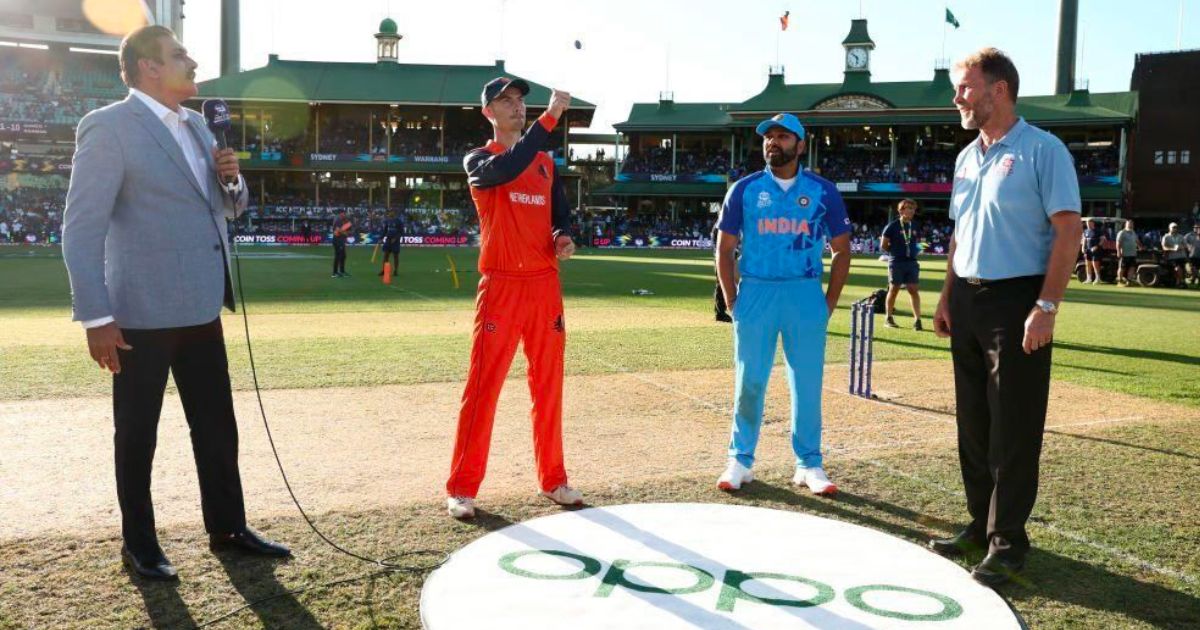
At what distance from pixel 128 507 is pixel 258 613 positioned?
2.94 ft

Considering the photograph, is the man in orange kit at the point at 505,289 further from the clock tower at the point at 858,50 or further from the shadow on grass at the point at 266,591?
the clock tower at the point at 858,50

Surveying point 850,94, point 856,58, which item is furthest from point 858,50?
point 850,94

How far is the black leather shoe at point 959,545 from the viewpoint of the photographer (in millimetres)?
4355

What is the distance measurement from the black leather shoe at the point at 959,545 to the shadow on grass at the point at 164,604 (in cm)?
332

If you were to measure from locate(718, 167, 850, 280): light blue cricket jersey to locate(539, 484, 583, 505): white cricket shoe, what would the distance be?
169 cm

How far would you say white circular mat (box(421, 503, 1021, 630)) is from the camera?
3488mm

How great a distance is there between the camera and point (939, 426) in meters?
7.20

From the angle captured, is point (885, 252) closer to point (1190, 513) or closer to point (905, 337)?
point (905, 337)

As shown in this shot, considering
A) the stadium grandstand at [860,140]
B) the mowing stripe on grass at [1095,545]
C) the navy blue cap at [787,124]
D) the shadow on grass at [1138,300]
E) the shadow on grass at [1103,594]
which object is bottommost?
the shadow on grass at [1103,594]

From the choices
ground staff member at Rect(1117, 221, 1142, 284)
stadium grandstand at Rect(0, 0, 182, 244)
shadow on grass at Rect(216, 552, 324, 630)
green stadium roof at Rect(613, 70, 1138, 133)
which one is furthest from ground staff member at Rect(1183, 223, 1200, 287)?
stadium grandstand at Rect(0, 0, 182, 244)

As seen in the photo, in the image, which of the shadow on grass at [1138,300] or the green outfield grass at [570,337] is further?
the shadow on grass at [1138,300]

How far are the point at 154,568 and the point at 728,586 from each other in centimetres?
243

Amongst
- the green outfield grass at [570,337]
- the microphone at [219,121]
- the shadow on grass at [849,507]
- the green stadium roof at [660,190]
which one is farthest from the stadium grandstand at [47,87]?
the shadow on grass at [849,507]

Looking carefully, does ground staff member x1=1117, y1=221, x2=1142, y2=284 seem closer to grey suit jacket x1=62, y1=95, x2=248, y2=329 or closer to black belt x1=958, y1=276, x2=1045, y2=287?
black belt x1=958, y1=276, x2=1045, y2=287
